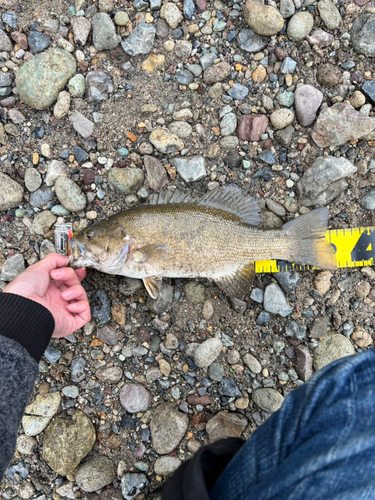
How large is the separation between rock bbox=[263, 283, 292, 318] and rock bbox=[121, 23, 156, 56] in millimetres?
2926

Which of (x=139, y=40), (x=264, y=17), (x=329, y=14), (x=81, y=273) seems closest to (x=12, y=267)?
(x=81, y=273)

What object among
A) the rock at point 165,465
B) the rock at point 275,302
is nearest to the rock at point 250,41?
the rock at point 275,302

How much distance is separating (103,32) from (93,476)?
4532 millimetres

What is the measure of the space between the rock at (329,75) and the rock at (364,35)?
0.32 meters

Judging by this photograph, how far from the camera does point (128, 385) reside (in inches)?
139

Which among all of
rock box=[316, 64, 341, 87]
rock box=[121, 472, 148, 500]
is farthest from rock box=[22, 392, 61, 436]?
rock box=[316, 64, 341, 87]

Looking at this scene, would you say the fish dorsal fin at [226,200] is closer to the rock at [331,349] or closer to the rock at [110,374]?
the rock at [331,349]

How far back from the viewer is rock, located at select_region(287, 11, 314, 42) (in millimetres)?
3674

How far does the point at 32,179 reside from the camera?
3641 millimetres

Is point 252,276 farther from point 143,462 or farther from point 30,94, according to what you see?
point 30,94

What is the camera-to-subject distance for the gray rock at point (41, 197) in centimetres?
365

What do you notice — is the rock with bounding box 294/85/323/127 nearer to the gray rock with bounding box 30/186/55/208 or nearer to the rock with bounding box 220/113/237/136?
the rock with bounding box 220/113/237/136

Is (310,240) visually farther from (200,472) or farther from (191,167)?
(200,472)

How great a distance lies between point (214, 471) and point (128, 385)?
1.42 meters
